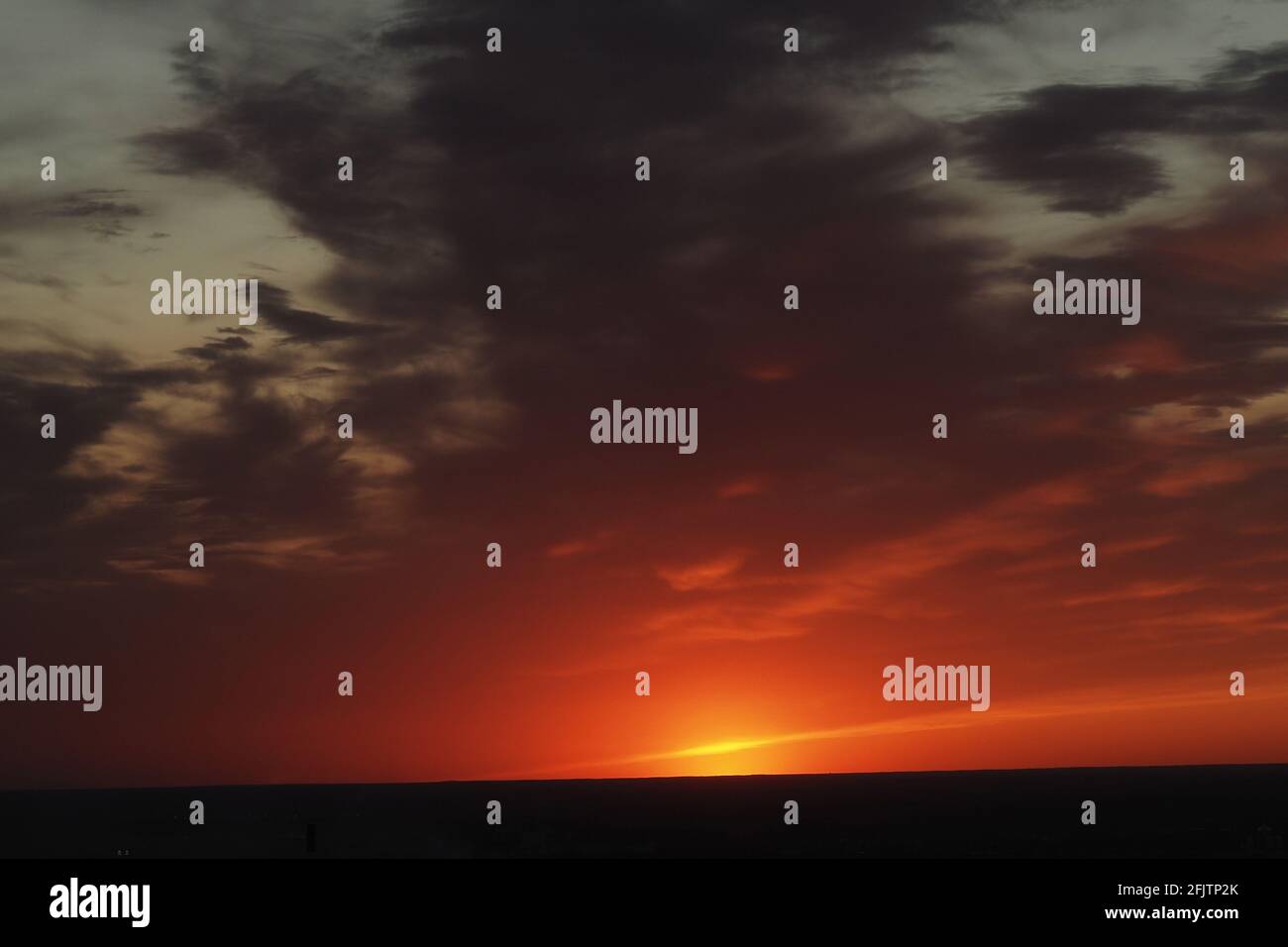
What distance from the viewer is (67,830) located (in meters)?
189

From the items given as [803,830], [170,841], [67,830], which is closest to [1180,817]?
[803,830]

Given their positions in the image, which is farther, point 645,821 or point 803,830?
point 645,821
